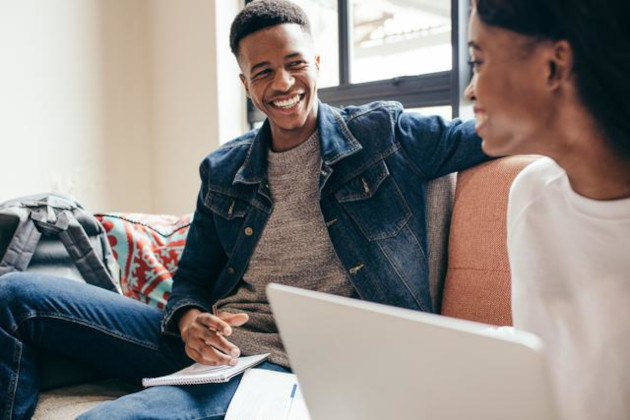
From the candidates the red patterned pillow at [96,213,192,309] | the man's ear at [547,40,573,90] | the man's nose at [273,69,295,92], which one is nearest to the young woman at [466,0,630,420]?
the man's ear at [547,40,573,90]

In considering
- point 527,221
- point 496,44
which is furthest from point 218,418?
point 496,44

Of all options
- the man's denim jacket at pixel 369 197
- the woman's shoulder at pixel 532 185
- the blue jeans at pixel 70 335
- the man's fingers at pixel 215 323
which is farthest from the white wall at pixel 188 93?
the woman's shoulder at pixel 532 185

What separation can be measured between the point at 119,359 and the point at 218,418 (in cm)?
36

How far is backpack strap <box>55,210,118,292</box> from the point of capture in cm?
160

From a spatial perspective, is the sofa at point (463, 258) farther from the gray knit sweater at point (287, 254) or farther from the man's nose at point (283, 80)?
the man's nose at point (283, 80)

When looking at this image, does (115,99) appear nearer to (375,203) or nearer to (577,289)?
(375,203)

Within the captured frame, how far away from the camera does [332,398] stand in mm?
582

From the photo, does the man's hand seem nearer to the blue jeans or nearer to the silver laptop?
the blue jeans

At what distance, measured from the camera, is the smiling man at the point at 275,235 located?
1.21 m

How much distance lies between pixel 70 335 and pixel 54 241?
419 millimetres

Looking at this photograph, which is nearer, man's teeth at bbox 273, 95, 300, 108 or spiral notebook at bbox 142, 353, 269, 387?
spiral notebook at bbox 142, 353, 269, 387

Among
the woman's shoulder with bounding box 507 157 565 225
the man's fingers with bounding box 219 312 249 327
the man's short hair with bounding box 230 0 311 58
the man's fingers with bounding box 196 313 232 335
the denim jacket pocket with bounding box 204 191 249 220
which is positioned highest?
the man's short hair with bounding box 230 0 311 58

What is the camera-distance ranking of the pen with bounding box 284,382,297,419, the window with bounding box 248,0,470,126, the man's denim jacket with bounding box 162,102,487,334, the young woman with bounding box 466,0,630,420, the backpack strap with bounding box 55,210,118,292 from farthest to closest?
the window with bounding box 248,0,470,126, the backpack strap with bounding box 55,210,118,292, the man's denim jacket with bounding box 162,102,487,334, the pen with bounding box 284,382,297,419, the young woman with bounding box 466,0,630,420

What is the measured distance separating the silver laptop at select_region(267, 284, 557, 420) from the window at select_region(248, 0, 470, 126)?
137 centimetres
